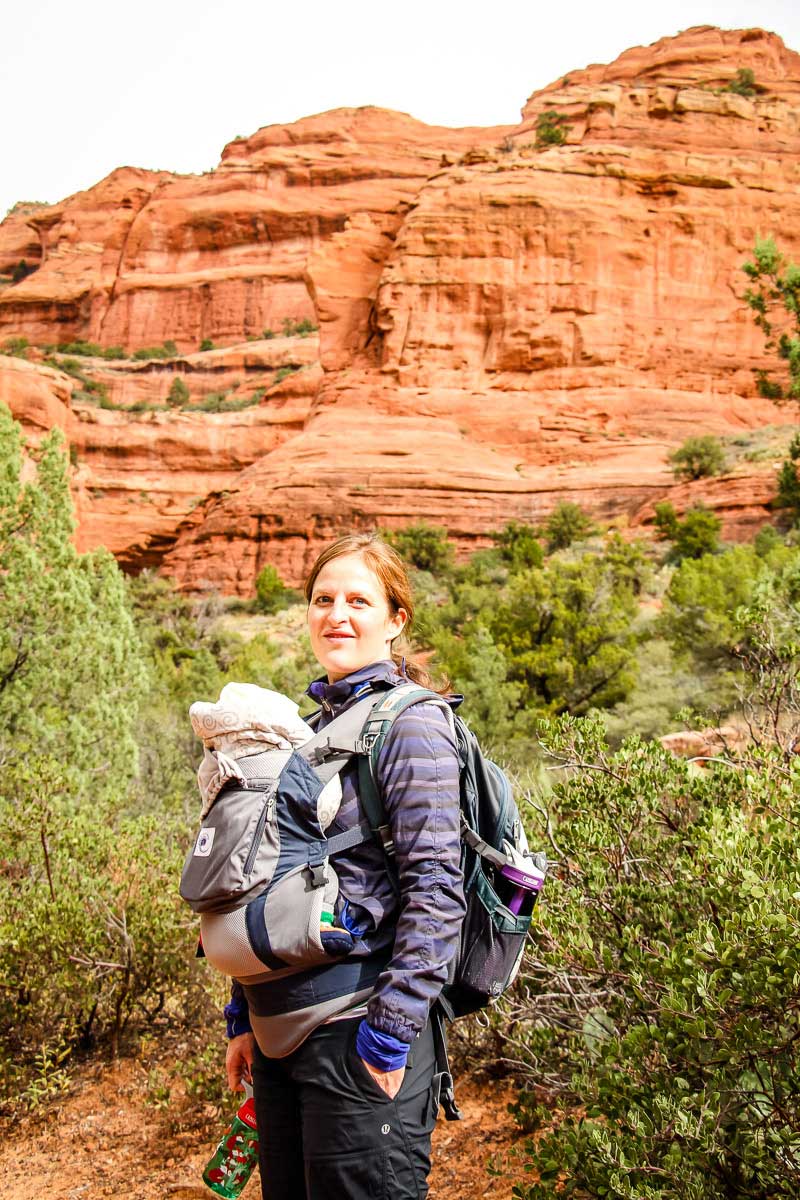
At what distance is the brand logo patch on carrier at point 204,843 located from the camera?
1.67 m

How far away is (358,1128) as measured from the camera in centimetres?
158

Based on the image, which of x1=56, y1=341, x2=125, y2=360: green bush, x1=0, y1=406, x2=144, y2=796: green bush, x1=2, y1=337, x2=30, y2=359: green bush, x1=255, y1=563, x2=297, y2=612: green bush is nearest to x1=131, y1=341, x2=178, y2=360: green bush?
x1=56, y1=341, x2=125, y2=360: green bush

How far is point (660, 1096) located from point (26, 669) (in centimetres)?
574

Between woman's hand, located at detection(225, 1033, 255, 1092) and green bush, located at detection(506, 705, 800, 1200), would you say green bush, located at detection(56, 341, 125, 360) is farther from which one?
woman's hand, located at detection(225, 1033, 255, 1092)

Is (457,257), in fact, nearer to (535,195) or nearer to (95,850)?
(535,195)

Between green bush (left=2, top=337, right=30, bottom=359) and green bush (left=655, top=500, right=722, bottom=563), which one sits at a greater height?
green bush (left=2, top=337, right=30, bottom=359)

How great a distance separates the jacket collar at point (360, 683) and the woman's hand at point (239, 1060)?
29.3 inches

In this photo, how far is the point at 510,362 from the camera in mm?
32969

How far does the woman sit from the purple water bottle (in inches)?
6.3

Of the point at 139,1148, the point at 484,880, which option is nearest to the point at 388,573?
the point at 484,880

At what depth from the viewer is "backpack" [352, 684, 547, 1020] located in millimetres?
1769

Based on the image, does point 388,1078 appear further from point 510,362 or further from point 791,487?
point 510,362

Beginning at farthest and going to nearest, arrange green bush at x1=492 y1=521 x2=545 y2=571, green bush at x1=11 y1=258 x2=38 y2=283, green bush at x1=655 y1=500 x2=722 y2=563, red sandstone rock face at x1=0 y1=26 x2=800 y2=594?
green bush at x1=11 y1=258 x2=38 y2=283 → red sandstone rock face at x1=0 y1=26 x2=800 y2=594 → green bush at x1=492 y1=521 x2=545 y2=571 → green bush at x1=655 y1=500 x2=722 y2=563

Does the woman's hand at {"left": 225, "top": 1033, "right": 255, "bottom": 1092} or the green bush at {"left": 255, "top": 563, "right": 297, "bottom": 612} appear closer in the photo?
the woman's hand at {"left": 225, "top": 1033, "right": 255, "bottom": 1092}
